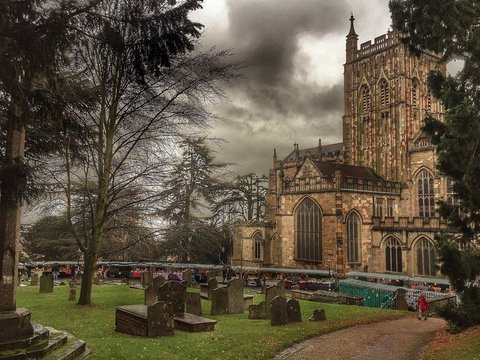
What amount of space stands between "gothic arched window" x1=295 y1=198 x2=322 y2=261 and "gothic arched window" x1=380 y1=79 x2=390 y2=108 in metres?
12.9

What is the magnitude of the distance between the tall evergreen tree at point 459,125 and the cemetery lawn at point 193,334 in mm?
4262

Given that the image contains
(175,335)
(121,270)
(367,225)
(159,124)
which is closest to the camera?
(175,335)

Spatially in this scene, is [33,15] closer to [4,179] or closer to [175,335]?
[4,179]

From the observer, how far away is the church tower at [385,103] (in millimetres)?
37594

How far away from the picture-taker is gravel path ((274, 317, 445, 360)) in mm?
10477

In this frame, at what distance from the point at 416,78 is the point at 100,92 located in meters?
33.0

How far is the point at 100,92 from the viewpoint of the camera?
14070 millimetres

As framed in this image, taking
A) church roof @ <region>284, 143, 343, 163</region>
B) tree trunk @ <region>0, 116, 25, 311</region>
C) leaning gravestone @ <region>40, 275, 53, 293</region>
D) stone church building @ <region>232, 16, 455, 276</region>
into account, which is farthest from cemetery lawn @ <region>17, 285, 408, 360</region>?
church roof @ <region>284, 143, 343, 163</region>

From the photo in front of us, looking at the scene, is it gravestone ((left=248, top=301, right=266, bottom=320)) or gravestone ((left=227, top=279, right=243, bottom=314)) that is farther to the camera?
gravestone ((left=227, top=279, right=243, bottom=314))

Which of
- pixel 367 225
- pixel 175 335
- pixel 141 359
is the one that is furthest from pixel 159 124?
pixel 367 225

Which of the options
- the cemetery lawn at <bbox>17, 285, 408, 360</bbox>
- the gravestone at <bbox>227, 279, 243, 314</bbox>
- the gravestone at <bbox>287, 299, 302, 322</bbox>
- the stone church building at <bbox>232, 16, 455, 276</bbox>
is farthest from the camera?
the stone church building at <bbox>232, 16, 455, 276</bbox>

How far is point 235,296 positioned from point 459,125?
9.56m

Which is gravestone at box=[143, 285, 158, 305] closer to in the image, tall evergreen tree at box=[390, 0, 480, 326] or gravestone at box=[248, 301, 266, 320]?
gravestone at box=[248, 301, 266, 320]

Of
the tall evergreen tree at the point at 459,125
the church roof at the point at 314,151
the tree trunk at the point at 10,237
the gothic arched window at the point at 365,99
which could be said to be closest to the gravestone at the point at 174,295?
the tree trunk at the point at 10,237
